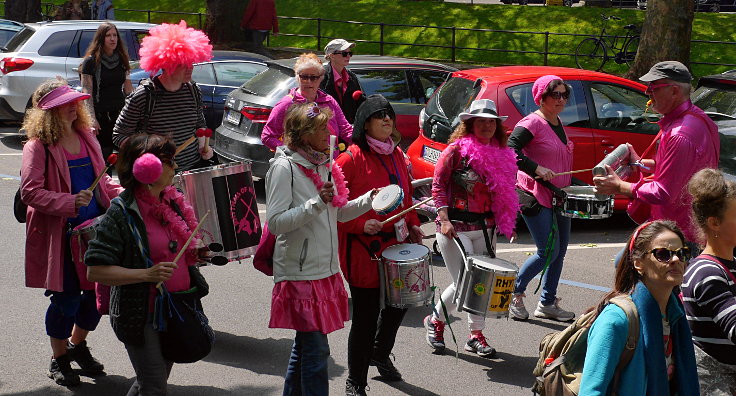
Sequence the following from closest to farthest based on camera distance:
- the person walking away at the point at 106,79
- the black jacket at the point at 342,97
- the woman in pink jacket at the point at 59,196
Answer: the woman in pink jacket at the point at 59,196
the black jacket at the point at 342,97
the person walking away at the point at 106,79

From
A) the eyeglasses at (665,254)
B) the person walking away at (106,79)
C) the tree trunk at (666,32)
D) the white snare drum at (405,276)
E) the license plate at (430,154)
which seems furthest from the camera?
the tree trunk at (666,32)

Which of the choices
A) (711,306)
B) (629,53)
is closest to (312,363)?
(711,306)

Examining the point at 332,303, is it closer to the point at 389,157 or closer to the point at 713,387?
the point at 389,157

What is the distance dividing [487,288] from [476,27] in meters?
18.2

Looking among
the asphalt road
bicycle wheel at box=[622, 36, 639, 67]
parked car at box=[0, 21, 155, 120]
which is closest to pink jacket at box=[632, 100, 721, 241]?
the asphalt road

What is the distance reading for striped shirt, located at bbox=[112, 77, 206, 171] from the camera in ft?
21.6

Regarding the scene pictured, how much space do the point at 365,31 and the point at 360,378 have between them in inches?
737

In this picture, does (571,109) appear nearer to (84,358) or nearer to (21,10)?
(84,358)

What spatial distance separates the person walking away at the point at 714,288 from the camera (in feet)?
12.8

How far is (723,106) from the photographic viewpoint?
927 cm

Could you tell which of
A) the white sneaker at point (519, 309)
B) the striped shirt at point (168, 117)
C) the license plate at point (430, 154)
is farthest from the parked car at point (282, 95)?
the white sneaker at point (519, 309)

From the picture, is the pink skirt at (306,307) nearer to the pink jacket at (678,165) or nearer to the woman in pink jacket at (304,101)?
the pink jacket at (678,165)

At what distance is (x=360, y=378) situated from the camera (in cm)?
572

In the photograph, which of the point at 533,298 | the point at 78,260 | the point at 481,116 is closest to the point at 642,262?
the point at 481,116
